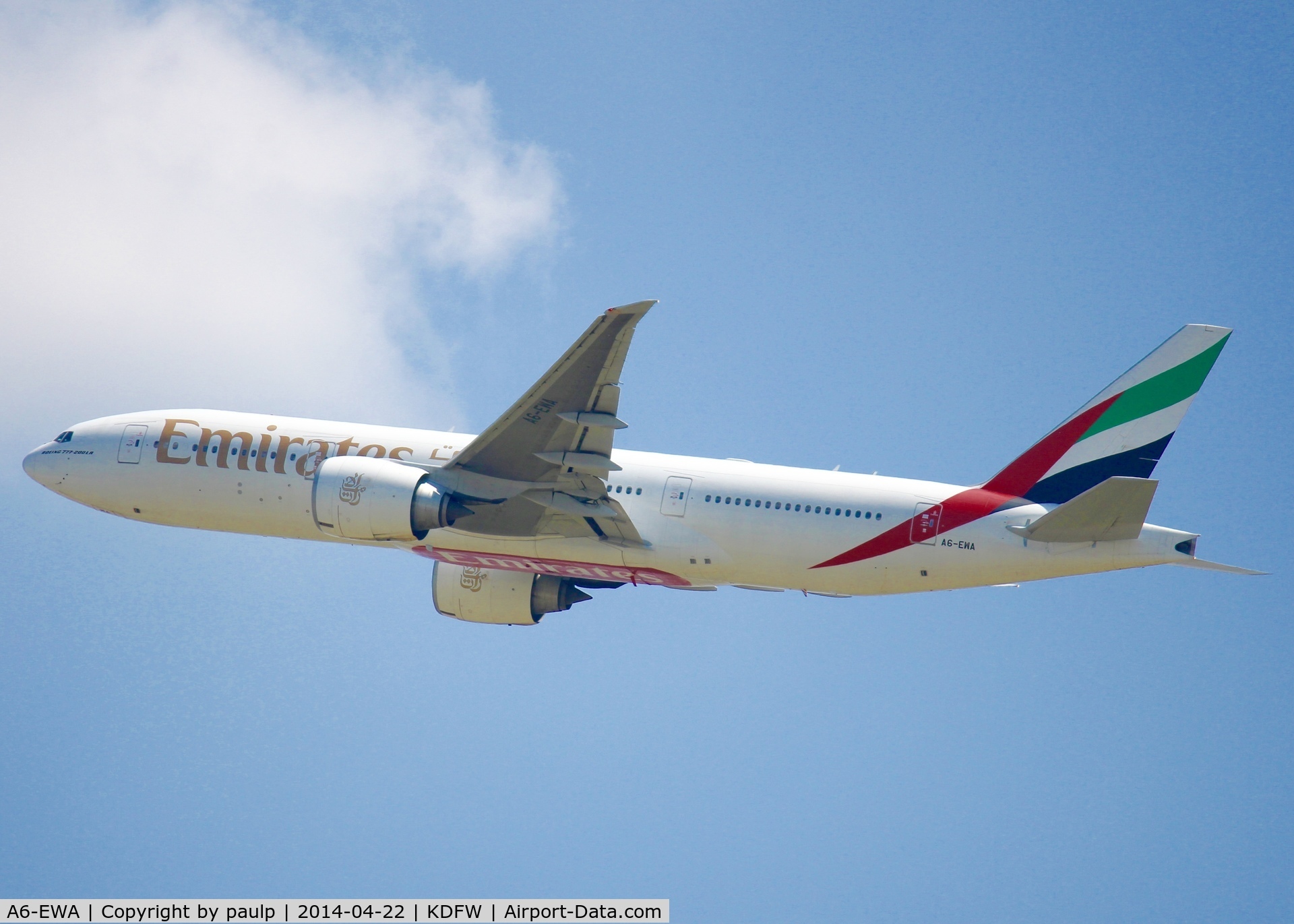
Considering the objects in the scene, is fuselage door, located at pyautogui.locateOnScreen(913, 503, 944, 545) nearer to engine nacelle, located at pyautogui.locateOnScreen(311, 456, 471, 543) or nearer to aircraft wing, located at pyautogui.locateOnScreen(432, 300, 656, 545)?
aircraft wing, located at pyautogui.locateOnScreen(432, 300, 656, 545)

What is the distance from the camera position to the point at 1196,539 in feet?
82.4

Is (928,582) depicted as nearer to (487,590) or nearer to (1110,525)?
(1110,525)

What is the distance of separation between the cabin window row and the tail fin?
3.08m

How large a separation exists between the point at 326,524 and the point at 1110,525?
658 inches

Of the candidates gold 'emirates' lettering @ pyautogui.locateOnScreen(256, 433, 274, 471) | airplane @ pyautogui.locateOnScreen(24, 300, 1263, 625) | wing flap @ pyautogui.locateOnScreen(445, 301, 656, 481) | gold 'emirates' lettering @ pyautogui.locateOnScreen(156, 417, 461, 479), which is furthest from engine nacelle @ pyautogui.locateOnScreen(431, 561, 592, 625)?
wing flap @ pyautogui.locateOnScreen(445, 301, 656, 481)

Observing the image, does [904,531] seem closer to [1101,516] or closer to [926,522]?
[926,522]

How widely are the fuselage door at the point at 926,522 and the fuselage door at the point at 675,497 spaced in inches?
203

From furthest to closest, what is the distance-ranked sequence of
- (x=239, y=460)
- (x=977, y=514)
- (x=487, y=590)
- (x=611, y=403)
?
1. (x=487, y=590)
2. (x=239, y=460)
3. (x=977, y=514)
4. (x=611, y=403)

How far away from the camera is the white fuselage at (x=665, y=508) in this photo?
26.2 meters

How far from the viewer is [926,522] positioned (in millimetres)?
26297

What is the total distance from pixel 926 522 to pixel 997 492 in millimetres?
1966

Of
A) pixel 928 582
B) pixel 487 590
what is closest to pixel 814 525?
pixel 928 582

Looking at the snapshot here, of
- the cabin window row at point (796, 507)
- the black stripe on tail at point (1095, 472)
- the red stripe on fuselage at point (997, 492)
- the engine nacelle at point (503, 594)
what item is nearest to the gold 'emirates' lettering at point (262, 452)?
the engine nacelle at point (503, 594)

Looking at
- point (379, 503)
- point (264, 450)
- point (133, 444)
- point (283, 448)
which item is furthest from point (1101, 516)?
point (133, 444)
